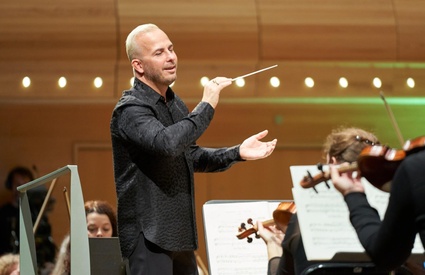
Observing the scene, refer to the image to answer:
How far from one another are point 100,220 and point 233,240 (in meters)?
0.88

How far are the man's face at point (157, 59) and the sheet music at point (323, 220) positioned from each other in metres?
0.78

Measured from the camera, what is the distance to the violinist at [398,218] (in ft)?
7.16

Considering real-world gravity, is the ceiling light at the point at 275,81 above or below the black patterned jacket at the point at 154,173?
above

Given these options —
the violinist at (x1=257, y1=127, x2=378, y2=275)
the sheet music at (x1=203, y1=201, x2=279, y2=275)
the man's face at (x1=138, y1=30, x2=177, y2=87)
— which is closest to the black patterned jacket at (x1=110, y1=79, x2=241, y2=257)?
the man's face at (x1=138, y1=30, x2=177, y2=87)

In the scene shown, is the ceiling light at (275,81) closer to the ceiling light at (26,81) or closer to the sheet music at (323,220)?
the ceiling light at (26,81)

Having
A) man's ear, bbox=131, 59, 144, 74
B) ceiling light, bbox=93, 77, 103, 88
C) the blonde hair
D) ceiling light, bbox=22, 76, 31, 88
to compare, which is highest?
ceiling light, bbox=22, 76, 31, 88

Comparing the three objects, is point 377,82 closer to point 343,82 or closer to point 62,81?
point 343,82

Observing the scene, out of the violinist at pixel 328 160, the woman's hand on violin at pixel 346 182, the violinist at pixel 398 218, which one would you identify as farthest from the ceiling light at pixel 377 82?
the violinist at pixel 398 218

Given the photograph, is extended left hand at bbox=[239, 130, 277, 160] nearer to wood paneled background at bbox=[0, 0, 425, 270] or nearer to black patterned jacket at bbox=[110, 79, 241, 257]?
black patterned jacket at bbox=[110, 79, 241, 257]

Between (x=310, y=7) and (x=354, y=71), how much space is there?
2.09ft

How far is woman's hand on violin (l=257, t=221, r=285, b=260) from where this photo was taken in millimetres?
3535

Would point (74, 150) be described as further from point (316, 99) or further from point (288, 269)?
point (288, 269)

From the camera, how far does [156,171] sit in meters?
3.22

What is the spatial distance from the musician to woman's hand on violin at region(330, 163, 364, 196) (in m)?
0.75
